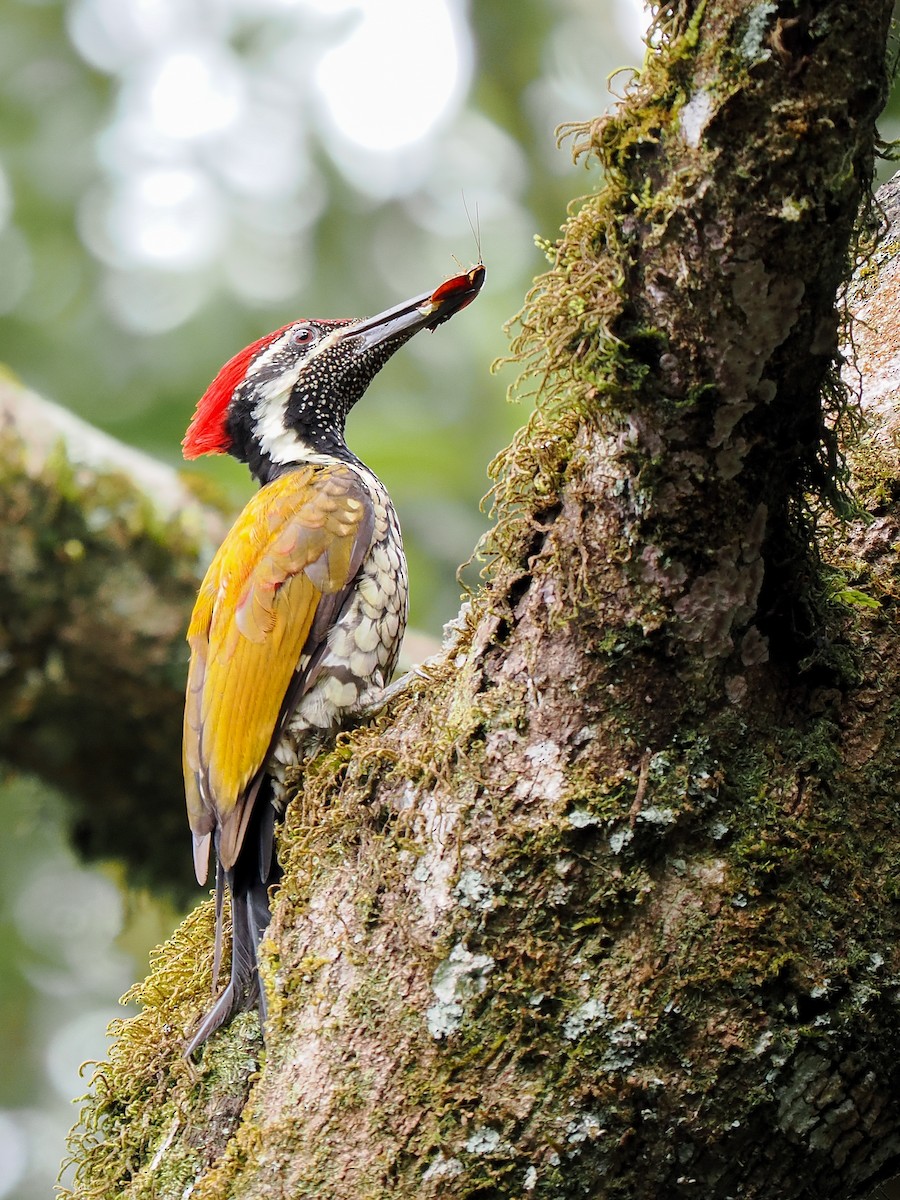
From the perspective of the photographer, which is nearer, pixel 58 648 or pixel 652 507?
pixel 652 507

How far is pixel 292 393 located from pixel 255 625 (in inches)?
42.5

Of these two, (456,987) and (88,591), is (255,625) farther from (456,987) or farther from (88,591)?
(88,591)

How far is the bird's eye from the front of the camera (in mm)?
4184

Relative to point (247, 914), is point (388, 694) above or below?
above

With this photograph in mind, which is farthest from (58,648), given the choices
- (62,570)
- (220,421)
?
(220,421)

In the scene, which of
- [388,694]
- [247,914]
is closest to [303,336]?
[388,694]

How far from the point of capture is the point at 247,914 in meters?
2.88

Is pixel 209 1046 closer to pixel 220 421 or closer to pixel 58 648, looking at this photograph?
pixel 220 421

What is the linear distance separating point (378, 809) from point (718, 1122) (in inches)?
31.9

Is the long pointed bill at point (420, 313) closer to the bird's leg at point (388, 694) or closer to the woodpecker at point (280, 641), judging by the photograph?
the woodpecker at point (280, 641)

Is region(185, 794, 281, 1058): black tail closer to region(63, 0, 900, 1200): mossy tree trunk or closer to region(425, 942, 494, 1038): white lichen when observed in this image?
region(63, 0, 900, 1200): mossy tree trunk

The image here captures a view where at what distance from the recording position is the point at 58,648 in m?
4.99

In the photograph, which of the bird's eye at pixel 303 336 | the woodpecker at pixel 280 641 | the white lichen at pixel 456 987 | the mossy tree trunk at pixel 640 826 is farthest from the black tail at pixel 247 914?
the bird's eye at pixel 303 336

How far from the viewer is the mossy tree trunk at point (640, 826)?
187 centimetres
